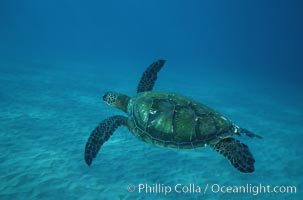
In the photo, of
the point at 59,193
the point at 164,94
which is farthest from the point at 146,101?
the point at 59,193

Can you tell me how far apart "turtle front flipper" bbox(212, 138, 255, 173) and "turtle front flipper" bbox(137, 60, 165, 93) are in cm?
288

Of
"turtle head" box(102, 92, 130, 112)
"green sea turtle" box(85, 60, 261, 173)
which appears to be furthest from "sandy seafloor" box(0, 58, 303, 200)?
"turtle head" box(102, 92, 130, 112)

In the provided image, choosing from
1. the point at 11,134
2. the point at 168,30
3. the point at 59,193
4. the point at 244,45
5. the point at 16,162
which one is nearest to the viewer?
the point at 59,193

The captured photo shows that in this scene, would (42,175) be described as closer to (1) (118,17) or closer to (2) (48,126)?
(2) (48,126)

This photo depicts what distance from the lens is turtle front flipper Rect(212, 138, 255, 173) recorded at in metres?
4.72

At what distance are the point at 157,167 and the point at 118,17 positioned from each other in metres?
194

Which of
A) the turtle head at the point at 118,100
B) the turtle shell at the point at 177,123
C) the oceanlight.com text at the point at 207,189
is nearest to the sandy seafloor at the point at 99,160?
the oceanlight.com text at the point at 207,189

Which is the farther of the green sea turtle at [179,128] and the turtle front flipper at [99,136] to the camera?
the turtle front flipper at [99,136]

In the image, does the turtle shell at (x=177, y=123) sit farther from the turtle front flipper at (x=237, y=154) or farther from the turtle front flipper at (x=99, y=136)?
the turtle front flipper at (x=99, y=136)

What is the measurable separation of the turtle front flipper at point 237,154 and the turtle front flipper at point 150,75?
2879mm

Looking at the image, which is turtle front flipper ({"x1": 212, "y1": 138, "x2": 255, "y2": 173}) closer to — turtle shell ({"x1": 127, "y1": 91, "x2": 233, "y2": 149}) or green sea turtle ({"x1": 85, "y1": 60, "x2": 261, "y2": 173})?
green sea turtle ({"x1": 85, "y1": 60, "x2": 261, "y2": 173})

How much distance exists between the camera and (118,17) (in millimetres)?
188125

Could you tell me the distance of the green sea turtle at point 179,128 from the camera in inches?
208

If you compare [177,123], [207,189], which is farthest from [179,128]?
[207,189]
